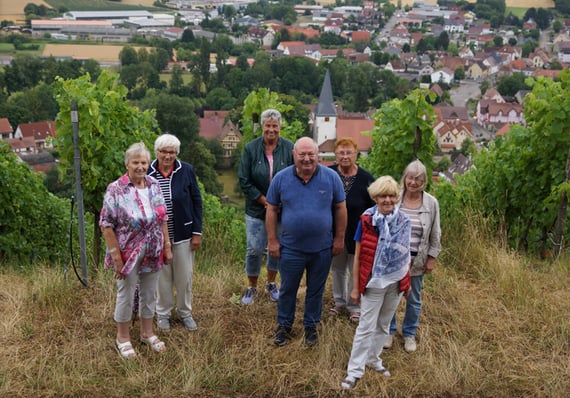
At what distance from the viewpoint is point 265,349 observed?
3576mm

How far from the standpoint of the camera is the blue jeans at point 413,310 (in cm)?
351

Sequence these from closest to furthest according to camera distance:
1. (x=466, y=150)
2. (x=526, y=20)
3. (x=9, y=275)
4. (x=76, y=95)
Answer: (x=9, y=275), (x=76, y=95), (x=466, y=150), (x=526, y=20)

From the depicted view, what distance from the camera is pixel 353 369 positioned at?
128 inches

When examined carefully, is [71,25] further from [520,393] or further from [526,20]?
[520,393]

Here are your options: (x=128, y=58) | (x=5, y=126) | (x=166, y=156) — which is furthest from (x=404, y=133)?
(x=128, y=58)

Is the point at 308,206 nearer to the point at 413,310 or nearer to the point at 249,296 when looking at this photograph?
the point at 413,310

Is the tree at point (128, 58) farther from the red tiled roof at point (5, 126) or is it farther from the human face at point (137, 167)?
the human face at point (137, 167)

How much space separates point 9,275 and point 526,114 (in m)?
4.50

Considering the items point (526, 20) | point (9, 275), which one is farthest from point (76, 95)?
point (526, 20)

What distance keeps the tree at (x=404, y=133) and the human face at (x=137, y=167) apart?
3.44m

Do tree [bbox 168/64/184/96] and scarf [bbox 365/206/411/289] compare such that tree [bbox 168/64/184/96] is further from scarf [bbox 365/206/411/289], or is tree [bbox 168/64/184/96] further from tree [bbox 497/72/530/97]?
scarf [bbox 365/206/411/289]

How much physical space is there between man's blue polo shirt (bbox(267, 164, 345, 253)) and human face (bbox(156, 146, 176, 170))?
1.80 ft

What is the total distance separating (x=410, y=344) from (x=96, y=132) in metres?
3.56

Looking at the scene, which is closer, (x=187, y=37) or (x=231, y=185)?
(x=231, y=185)
